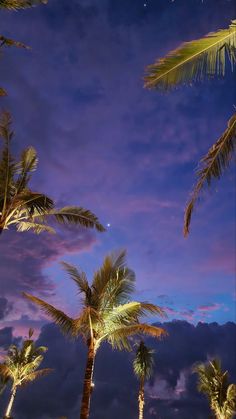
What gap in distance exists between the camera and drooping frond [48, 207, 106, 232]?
470 inches

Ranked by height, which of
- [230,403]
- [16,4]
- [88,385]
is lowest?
[230,403]

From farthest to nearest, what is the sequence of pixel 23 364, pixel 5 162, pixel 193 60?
pixel 23 364 → pixel 5 162 → pixel 193 60

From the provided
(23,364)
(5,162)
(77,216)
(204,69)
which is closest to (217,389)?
(23,364)

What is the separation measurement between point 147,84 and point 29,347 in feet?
68.4

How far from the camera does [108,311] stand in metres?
13.0

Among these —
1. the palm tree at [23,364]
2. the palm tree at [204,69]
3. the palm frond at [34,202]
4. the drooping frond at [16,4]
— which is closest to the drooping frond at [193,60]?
the palm tree at [204,69]

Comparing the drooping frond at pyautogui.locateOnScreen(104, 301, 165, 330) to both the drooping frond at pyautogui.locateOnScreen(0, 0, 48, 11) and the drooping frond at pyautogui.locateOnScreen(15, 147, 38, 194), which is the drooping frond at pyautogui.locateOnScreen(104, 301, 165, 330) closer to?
the drooping frond at pyautogui.locateOnScreen(15, 147, 38, 194)

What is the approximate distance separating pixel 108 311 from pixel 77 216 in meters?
3.53

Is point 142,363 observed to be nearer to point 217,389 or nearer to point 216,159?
point 217,389

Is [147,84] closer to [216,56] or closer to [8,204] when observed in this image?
[216,56]

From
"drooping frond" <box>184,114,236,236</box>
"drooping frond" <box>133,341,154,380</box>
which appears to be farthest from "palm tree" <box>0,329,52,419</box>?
"drooping frond" <box>184,114,236,236</box>

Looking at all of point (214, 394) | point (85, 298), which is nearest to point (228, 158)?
point (85, 298)

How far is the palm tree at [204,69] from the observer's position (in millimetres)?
5469

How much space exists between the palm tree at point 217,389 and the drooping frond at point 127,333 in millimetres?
13643
